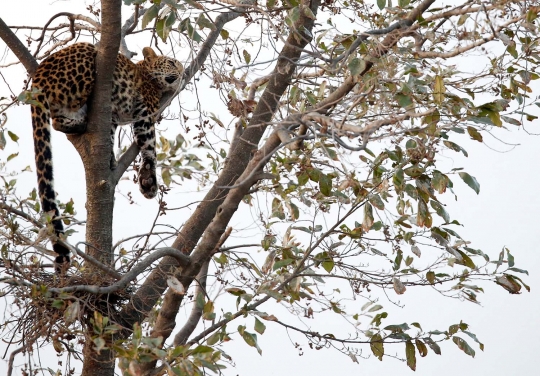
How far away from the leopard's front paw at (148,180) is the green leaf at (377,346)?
187 cm

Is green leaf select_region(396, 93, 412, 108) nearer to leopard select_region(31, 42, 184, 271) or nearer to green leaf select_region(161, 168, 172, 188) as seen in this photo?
leopard select_region(31, 42, 184, 271)

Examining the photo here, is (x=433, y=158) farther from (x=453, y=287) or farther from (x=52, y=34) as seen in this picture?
(x=52, y=34)

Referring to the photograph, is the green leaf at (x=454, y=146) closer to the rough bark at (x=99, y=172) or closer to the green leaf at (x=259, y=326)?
the green leaf at (x=259, y=326)

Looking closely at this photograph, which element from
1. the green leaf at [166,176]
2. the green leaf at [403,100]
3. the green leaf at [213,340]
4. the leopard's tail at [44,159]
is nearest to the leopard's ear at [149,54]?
the green leaf at [166,176]

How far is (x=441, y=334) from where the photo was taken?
12.1 ft

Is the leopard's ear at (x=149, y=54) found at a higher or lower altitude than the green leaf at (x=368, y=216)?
higher

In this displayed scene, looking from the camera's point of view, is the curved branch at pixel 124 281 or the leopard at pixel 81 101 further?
the leopard at pixel 81 101

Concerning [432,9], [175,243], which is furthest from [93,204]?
[432,9]

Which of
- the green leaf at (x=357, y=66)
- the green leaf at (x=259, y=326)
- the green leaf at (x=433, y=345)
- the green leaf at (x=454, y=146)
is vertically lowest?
the green leaf at (x=259, y=326)

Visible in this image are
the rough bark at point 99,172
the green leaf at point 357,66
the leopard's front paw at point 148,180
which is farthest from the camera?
the leopard's front paw at point 148,180

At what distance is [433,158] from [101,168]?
5.73 ft

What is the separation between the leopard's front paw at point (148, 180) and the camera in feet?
16.1

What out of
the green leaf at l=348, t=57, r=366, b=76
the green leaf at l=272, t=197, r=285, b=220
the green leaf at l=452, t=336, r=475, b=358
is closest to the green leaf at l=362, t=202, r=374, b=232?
the green leaf at l=348, t=57, r=366, b=76

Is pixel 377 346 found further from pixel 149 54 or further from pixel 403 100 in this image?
pixel 149 54
